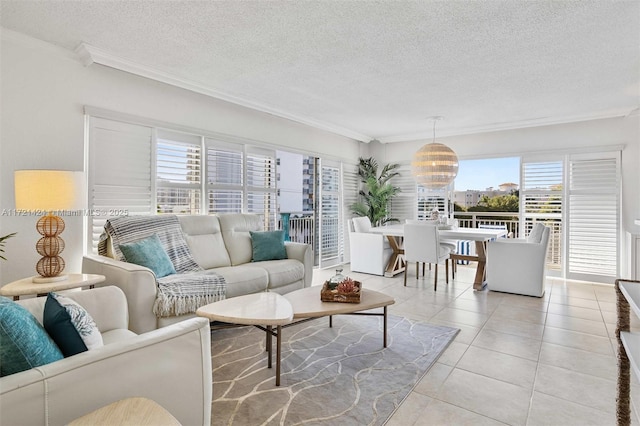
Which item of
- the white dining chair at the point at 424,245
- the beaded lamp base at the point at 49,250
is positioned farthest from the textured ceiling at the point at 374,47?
the white dining chair at the point at 424,245

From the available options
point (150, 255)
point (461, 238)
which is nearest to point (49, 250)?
point (150, 255)

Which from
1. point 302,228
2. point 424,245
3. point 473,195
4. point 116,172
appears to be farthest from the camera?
point 473,195

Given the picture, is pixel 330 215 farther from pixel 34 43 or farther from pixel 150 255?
pixel 34 43

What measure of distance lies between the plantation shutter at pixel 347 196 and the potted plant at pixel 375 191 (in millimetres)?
118

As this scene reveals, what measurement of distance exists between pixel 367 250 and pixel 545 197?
2927 mm

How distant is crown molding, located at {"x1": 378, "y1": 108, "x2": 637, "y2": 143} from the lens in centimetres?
486

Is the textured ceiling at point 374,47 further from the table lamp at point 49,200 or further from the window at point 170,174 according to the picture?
the table lamp at point 49,200

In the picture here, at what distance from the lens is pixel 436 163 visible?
4.55 m

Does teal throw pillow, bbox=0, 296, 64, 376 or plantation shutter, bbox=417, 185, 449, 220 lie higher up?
plantation shutter, bbox=417, 185, 449, 220

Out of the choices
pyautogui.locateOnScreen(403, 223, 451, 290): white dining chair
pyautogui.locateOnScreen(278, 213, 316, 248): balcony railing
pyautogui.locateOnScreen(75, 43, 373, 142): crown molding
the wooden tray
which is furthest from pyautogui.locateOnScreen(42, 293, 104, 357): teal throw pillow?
pyautogui.locateOnScreen(278, 213, 316, 248): balcony railing

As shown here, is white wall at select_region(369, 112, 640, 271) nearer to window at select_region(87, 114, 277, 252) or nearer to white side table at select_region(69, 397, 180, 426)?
window at select_region(87, 114, 277, 252)

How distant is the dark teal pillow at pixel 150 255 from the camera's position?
2953 mm

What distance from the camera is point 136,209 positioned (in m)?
3.62

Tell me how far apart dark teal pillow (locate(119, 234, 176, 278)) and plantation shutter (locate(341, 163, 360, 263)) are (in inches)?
157
